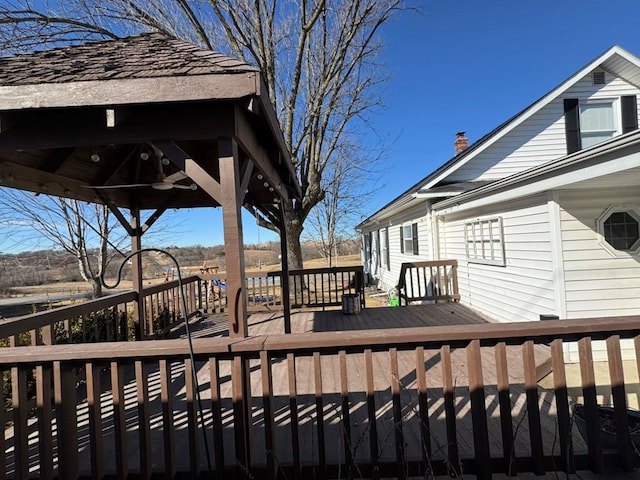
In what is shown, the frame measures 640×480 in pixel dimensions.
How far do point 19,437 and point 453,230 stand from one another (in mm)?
7935

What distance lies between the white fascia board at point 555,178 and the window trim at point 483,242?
Answer: 0.48 metres

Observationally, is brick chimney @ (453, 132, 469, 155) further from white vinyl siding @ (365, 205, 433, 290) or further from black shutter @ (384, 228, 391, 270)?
black shutter @ (384, 228, 391, 270)

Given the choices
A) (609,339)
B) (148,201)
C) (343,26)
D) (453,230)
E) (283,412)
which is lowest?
(283,412)

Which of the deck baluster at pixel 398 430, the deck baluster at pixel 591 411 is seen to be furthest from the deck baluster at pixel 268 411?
the deck baluster at pixel 591 411

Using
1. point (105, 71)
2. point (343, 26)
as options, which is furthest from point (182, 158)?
point (343, 26)

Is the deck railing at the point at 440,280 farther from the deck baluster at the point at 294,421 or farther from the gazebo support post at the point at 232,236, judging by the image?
the deck baluster at the point at 294,421

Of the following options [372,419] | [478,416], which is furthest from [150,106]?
[478,416]

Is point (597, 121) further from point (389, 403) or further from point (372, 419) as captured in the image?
point (372, 419)

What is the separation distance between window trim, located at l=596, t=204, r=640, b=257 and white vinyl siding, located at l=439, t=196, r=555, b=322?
665mm

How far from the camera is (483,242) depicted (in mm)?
6578

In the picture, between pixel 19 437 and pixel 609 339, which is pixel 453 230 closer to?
pixel 609 339

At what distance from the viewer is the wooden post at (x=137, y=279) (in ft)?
15.4

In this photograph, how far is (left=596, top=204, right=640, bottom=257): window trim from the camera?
4500mm

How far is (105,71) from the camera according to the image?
2.01 meters
